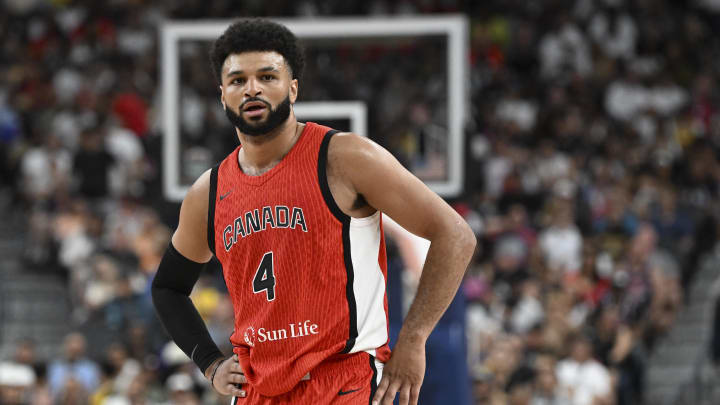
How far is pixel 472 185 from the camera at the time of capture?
8.12 metres

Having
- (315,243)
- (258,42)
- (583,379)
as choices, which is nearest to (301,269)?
(315,243)

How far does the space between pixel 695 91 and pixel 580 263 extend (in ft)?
14.4

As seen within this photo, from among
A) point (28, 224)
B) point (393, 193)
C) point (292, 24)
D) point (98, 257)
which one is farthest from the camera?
point (28, 224)

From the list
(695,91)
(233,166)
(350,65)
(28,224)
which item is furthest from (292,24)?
(695,91)

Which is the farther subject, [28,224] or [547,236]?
[28,224]

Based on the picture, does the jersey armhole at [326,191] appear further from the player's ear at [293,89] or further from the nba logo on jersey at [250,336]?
the nba logo on jersey at [250,336]

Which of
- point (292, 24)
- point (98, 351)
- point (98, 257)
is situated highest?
point (292, 24)

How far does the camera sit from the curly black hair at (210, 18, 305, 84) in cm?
334

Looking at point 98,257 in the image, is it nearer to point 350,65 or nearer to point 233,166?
point 350,65

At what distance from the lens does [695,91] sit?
50.5 ft

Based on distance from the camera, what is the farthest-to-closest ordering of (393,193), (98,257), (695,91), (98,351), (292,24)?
(695,91) < (98,257) < (98,351) < (292,24) < (393,193)

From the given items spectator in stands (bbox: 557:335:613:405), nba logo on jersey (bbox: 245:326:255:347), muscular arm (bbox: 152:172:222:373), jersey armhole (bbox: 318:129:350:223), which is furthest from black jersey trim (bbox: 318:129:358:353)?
spectator in stands (bbox: 557:335:613:405)

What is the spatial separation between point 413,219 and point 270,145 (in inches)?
20.7

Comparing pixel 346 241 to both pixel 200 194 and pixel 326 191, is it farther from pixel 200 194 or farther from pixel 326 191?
pixel 200 194
